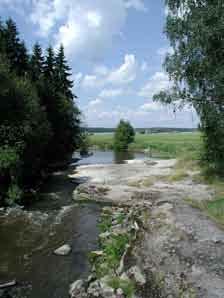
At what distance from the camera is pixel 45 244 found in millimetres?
9680

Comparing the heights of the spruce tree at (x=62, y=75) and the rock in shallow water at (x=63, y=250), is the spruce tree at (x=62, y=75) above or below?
above

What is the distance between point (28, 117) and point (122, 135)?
43.3 meters

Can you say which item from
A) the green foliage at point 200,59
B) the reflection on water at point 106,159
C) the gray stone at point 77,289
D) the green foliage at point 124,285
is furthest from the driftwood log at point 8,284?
the reflection on water at point 106,159

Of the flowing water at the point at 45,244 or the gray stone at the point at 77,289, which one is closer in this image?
the gray stone at the point at 77,289

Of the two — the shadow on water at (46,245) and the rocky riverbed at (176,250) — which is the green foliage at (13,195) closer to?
the shadow on water at (46,245)

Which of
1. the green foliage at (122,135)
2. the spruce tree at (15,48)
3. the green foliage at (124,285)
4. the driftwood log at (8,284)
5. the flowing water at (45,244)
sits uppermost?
the spruce tree at (15,48)

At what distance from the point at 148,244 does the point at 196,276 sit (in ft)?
8.15

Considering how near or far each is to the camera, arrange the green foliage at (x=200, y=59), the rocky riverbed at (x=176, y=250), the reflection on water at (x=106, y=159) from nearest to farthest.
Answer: the rocky riverbed at (x=176, y=250)
the green foliage at (x=200, y=59)
the reflection on water at (x=106, y=159)

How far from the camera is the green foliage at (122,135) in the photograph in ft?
194

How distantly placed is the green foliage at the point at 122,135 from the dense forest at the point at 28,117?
2289 cm

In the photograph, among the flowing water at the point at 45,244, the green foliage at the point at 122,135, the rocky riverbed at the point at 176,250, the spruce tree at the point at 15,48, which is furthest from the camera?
the green foliage at the point at 122,135

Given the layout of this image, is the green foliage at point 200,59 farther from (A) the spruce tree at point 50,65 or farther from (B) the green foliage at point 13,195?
(A) the spruce tree at point 50,65

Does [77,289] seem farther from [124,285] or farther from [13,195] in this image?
[13,195]

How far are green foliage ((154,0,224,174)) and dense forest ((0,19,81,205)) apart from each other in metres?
9.15
